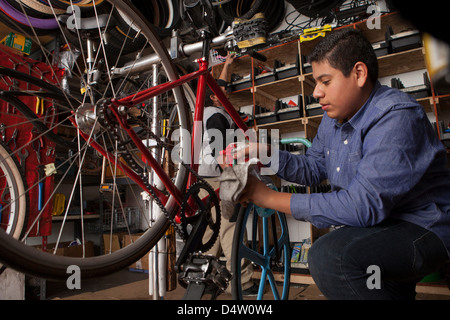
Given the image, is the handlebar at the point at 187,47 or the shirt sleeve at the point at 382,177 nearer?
the shirt sleeve at the point at 382,177

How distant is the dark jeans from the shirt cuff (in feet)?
0.36

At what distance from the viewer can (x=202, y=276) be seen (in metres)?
0.75

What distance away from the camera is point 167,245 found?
1.30m

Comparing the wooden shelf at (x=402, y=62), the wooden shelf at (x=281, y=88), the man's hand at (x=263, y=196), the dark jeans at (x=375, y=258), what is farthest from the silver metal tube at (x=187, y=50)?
the wooden shelf at (x=402, y=62)

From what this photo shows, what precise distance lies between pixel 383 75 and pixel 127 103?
249 centimetres

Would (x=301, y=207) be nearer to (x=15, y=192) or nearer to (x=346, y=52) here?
(x=346, y=52)

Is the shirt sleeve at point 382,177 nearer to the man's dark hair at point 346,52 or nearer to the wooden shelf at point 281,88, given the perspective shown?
the man's dark hair at point 346,52

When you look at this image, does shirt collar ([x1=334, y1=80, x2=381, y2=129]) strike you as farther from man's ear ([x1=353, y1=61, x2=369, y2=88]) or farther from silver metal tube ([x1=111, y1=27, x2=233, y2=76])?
silver metal tube ([x1=111, y1=27, x2=233, y2=76])

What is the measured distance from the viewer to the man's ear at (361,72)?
817 millimetres

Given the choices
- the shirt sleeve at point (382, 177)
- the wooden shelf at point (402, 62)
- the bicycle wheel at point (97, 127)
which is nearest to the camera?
the shirt sleeve at point (382, 177)

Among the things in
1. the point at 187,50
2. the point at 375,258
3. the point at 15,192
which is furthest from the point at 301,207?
the point at 15,192

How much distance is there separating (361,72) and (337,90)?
0.26 ft

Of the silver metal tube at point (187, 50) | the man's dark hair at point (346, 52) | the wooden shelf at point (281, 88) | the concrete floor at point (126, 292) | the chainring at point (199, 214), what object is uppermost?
the wooden shelf at point (281, 88)
